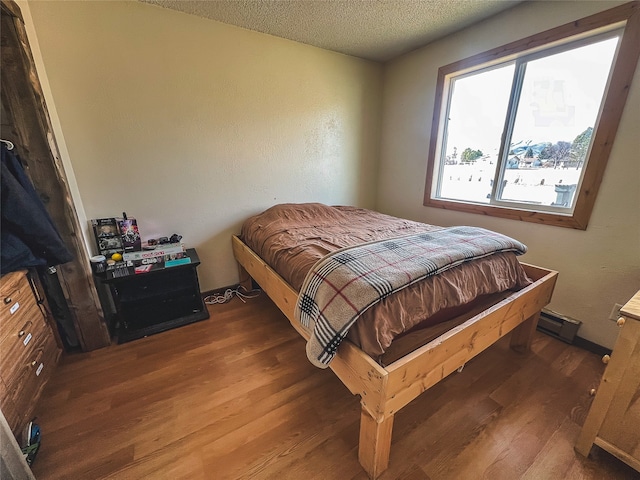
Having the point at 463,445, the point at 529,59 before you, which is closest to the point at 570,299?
the point at 463,445

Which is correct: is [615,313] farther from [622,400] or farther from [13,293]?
[13,293]

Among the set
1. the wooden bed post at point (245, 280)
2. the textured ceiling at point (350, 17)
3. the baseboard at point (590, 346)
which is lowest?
the baseboard at point (590, 346)

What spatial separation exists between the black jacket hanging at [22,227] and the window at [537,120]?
2.92 metres

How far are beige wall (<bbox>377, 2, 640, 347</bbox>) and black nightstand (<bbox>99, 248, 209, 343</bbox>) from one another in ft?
7.89

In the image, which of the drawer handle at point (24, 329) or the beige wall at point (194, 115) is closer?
the drawer handle at point (24, 329)

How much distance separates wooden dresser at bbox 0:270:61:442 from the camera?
1.10m

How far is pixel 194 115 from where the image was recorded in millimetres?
2107

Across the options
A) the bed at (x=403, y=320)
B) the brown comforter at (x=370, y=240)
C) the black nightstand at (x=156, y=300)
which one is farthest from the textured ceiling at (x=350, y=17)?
the black nightstand at (x=156, y=300)

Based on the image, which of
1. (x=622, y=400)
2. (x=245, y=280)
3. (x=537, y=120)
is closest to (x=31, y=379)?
(x=245, y=280)

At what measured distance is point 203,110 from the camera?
6.99 ft

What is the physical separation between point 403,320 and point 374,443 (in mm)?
477

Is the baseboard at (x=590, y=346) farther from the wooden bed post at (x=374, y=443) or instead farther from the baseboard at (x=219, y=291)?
the baseboard at (x=219, y=291)

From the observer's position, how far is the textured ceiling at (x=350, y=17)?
6.07 ft

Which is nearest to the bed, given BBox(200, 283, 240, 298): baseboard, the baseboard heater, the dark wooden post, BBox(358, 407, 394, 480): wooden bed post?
BBox(358, 407, 394, 480): wooden bed post
